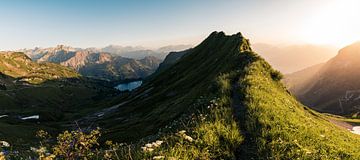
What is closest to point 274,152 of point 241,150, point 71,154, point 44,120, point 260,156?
point 260,156

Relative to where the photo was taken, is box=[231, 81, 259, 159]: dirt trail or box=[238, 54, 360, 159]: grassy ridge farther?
box=[231, 81, 259, 159]: dirt trail

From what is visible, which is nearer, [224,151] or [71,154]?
[71,154]

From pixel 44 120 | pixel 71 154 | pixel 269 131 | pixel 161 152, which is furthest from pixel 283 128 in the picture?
pixel 44 120

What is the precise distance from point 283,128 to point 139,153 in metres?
8.45

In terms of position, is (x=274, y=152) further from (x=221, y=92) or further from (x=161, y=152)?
(x=221, y=92)

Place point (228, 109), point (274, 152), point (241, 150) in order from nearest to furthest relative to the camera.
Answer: point (274, 152)
point (241, 150)
point (228, 109)

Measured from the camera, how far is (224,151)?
51.6 ft

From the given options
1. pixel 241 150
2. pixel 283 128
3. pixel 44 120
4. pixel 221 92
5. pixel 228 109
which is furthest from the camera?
pixel 44 120

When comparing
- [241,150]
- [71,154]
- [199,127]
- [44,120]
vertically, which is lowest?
[44,120]

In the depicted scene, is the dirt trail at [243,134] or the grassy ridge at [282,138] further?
the dirt trail at [243,134]

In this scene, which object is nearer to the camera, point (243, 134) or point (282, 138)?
point (282, 138)

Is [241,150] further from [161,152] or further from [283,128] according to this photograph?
[161,152]

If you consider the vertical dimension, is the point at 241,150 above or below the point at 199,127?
below

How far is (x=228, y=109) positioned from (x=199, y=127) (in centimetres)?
415
